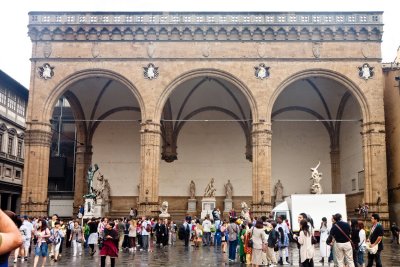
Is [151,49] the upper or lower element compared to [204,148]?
upper

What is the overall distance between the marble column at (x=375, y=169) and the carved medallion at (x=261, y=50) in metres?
6.56

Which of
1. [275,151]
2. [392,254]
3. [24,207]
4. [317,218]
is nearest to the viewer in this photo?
[392,254]

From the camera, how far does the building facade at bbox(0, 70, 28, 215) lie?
3653 cm

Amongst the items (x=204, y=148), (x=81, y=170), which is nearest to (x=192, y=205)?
(x=204, y=148)

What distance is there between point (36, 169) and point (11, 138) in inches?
→ 577

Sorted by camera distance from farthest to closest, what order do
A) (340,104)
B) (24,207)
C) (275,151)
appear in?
(275,151)
(340,104)
(24,207)

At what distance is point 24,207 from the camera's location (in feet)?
81.6

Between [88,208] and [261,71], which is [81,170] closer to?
[88,208]

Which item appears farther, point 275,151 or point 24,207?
point 275,151

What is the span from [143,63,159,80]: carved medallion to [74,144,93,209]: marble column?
9131 millimetres

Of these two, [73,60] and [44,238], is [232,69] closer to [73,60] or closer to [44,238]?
[73,60]

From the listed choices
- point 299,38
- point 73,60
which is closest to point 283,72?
point 299,38

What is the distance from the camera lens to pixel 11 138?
38469mm

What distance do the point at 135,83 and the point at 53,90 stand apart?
445cm
